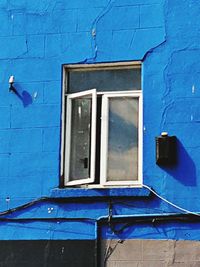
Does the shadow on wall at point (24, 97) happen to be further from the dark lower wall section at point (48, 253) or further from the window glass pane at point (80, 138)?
the dark lower wall section at point (48, 253)

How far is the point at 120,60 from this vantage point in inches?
329

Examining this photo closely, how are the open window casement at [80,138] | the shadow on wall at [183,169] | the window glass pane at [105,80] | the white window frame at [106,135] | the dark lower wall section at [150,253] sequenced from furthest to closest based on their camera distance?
the window glass pane at [105,80], the open window casement at [80,138], the white window frame at [106,135], the shadow on wall at [183,169], the dark lower wall section at [150,253]

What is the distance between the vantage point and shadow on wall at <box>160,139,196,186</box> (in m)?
7.79

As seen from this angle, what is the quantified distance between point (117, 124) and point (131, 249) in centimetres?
160

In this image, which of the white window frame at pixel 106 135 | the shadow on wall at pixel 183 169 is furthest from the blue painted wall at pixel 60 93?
the white window frame at pixel 106 135

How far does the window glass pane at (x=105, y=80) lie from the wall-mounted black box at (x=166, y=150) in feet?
2.81

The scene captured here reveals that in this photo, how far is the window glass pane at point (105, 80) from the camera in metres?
8.45

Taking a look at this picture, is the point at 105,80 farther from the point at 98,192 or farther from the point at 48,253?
the point at 48,253

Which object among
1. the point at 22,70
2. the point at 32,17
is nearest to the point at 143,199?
the point at 22,70

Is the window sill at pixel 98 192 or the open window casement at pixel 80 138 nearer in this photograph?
the window sill at pixel 98 192

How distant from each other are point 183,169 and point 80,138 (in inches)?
54.7

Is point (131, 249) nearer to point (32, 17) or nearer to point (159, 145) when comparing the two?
point (159, 145)

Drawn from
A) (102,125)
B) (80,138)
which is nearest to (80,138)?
(80,138)

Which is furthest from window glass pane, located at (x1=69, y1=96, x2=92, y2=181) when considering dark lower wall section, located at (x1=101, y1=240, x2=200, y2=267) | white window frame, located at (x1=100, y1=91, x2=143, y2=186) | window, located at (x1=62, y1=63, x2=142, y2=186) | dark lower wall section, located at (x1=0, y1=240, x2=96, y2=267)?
dark lower wall section, located at (x1=101, y1=240, x2=200, y2=267)
